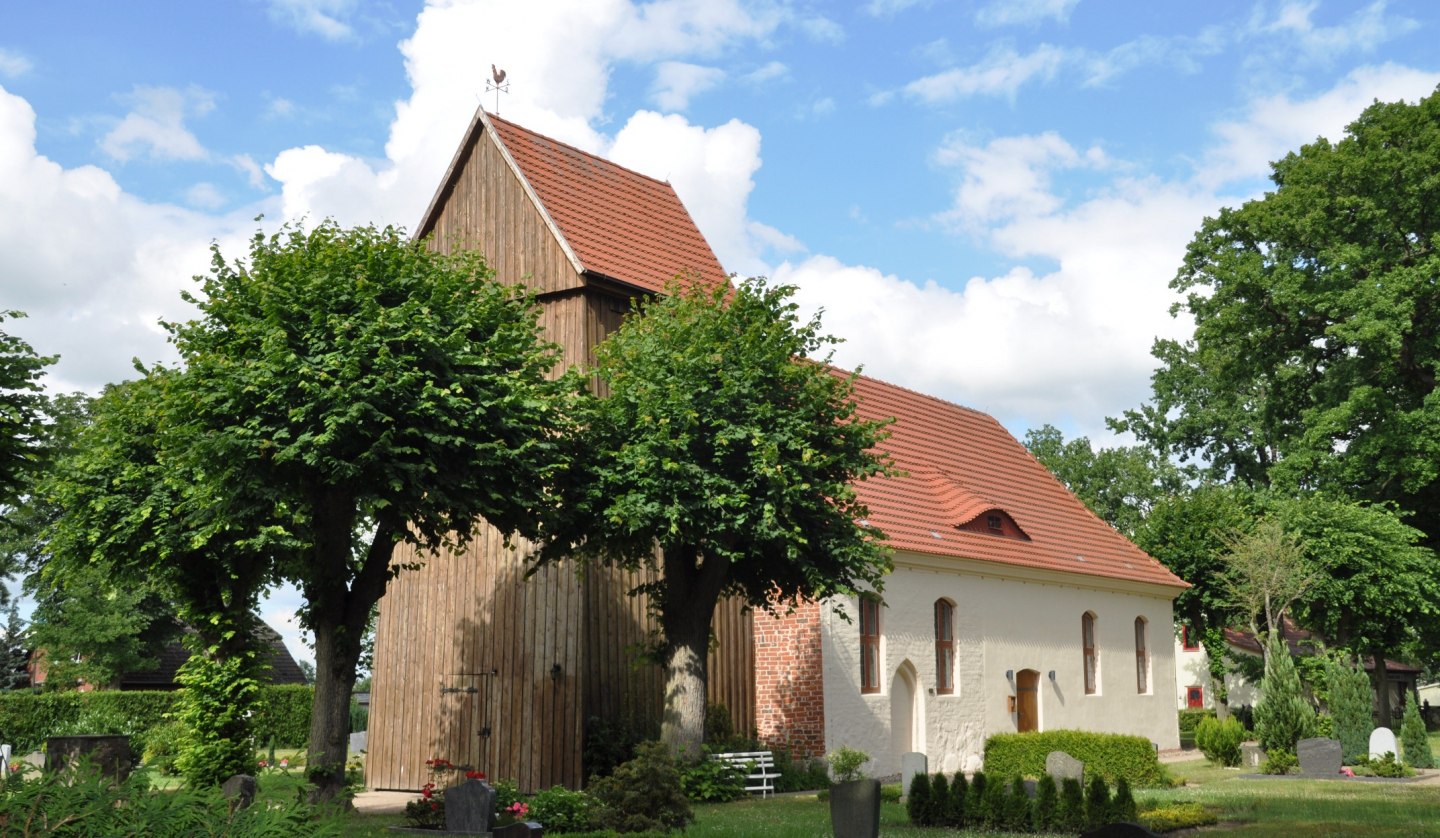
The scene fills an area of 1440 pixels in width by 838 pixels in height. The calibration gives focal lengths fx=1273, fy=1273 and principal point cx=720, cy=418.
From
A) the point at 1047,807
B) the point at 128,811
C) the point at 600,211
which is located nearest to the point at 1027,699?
the point at 1047,807

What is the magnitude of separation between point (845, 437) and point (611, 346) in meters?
4.14

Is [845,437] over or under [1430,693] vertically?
over

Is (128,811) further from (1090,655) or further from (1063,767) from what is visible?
(1090,655)

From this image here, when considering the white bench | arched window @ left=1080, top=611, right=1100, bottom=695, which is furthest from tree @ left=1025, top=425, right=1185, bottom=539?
the white bench

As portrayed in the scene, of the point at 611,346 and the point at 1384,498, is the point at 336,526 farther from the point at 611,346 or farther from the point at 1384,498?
the point at 1384,498

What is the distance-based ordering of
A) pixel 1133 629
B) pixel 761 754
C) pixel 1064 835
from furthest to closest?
pixel 1133 629 → pixel 761 754 → pixel 1064 835

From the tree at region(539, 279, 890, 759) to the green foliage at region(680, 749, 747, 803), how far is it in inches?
12.6

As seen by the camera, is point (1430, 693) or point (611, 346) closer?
point (611, 346)

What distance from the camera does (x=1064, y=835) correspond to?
15961 mm

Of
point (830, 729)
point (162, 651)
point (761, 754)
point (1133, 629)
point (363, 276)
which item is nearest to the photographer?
point (363, 276)

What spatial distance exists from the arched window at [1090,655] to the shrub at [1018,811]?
17.4 meters

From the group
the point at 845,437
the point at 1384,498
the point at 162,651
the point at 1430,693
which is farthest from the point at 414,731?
the point at 1430,693

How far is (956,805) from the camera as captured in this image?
17078 millimetres

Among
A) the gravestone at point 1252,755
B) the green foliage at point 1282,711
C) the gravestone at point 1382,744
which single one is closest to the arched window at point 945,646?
the green foliage at point 1282,711
